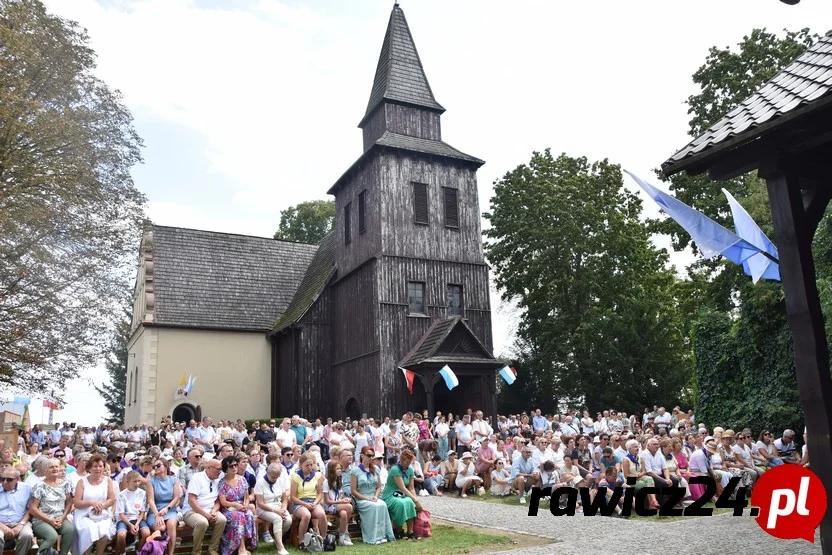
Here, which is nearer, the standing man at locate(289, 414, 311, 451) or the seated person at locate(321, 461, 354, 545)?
the seated person at locate(321, 461, 354, 545)

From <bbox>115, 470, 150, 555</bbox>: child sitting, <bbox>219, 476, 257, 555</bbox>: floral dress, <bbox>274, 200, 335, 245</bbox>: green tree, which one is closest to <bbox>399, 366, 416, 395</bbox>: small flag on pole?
<bbox>219, 476, 257, 555</bbox>: floral dress

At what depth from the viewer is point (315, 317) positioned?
102 feet

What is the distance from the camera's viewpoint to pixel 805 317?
623 cm

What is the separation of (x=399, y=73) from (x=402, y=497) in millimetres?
23555

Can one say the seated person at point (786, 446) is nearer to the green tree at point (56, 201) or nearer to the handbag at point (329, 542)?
the handbag at point (329, 542)

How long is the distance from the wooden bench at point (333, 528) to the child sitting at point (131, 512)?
2115 mm

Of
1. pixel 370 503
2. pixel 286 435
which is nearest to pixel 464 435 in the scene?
A: pixel 286 435

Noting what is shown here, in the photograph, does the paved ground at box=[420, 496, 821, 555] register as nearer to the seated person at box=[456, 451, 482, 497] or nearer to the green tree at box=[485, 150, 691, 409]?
the seated person at box=[456, 451, 482, 497]

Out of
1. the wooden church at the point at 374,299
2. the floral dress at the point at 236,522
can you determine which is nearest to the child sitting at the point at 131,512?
the floral dress at the point at 236,522

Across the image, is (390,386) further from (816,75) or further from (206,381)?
(816,75)

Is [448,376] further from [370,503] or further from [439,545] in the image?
[439,545]

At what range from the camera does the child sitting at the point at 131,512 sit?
9.54 m

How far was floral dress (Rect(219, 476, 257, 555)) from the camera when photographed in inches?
386

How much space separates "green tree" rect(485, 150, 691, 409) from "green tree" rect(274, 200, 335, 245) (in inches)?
545
